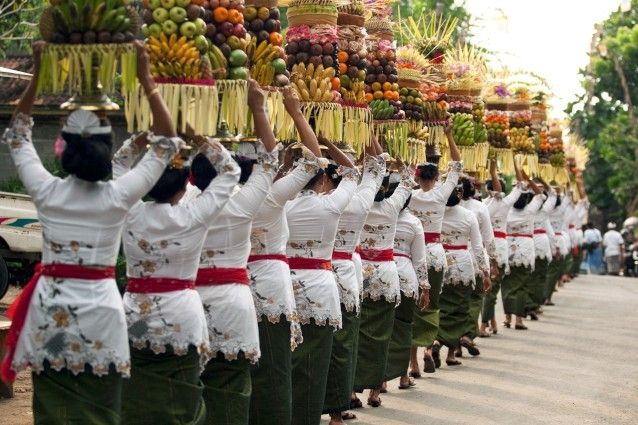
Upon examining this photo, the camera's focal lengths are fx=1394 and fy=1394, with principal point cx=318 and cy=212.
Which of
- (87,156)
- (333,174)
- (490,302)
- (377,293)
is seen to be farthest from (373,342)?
(490,302)

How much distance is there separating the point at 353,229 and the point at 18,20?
8.88m

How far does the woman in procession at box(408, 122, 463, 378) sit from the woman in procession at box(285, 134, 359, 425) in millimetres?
3968

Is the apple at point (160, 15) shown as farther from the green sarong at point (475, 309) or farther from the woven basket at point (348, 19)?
the green sarong at point (475, 309)

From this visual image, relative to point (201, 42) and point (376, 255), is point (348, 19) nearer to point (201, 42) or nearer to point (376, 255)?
point (376, 255)

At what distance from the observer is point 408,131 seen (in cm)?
1178

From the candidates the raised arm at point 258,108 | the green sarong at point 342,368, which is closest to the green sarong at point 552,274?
the green sarong at point 342,368

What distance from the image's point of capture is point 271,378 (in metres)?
8.34

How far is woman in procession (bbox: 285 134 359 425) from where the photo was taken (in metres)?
9.16

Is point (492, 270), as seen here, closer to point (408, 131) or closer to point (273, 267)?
point (408, 131)

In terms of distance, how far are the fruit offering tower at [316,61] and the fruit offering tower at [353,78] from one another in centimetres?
22

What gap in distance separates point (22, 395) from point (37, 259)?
295 inches

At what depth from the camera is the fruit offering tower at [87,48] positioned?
21.2 feet

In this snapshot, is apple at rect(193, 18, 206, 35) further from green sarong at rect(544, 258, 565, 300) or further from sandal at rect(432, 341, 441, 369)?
green sarong at rect(544, 258, 565, 300)

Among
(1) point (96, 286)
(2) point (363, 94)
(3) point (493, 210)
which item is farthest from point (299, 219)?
(3) point (493, 210)
